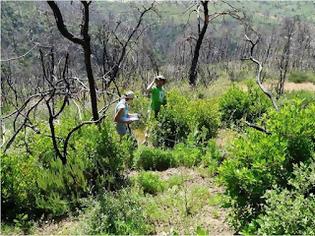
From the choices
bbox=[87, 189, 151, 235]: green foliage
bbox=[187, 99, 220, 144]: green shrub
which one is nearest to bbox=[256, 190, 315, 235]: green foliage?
bbox=[87, 189, 151, 235]: green foliage

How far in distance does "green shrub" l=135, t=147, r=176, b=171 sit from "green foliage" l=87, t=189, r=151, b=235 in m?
1.94

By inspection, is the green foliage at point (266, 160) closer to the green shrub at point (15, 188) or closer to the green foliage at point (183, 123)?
the green shrub at point (15, 188)

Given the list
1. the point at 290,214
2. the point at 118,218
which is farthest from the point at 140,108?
the point at 290,214

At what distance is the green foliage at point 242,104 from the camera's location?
34.4 feet

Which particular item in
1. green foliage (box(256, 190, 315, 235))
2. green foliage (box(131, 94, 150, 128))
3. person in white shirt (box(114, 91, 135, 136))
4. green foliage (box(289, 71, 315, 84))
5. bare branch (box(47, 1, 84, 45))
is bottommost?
green foliage (box(289, 71, 315, 84))

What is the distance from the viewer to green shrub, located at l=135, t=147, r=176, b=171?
26.5 ft

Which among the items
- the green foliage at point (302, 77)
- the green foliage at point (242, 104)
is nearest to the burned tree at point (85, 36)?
the green foliage at point (242, 104)

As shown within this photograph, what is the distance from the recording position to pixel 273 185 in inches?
187

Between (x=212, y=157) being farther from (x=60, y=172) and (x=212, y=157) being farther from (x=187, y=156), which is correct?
(x=60, y=172)

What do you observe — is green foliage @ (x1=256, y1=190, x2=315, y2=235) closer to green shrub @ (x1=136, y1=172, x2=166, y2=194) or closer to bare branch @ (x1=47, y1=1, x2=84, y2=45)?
green shrub @ (x1=136, y1=172, x2=166, y2=194)

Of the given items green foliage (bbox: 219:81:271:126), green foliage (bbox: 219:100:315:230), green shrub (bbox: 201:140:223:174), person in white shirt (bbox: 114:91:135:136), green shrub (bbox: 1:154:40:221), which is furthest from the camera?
green foliage (bbox: 219:81:271:126)

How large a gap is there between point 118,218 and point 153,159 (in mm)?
2501

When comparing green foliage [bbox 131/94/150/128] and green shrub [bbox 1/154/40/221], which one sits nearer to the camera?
green shrub [bbox 1/154/40/221]

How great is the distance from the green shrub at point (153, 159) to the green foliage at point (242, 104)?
8.96ft
